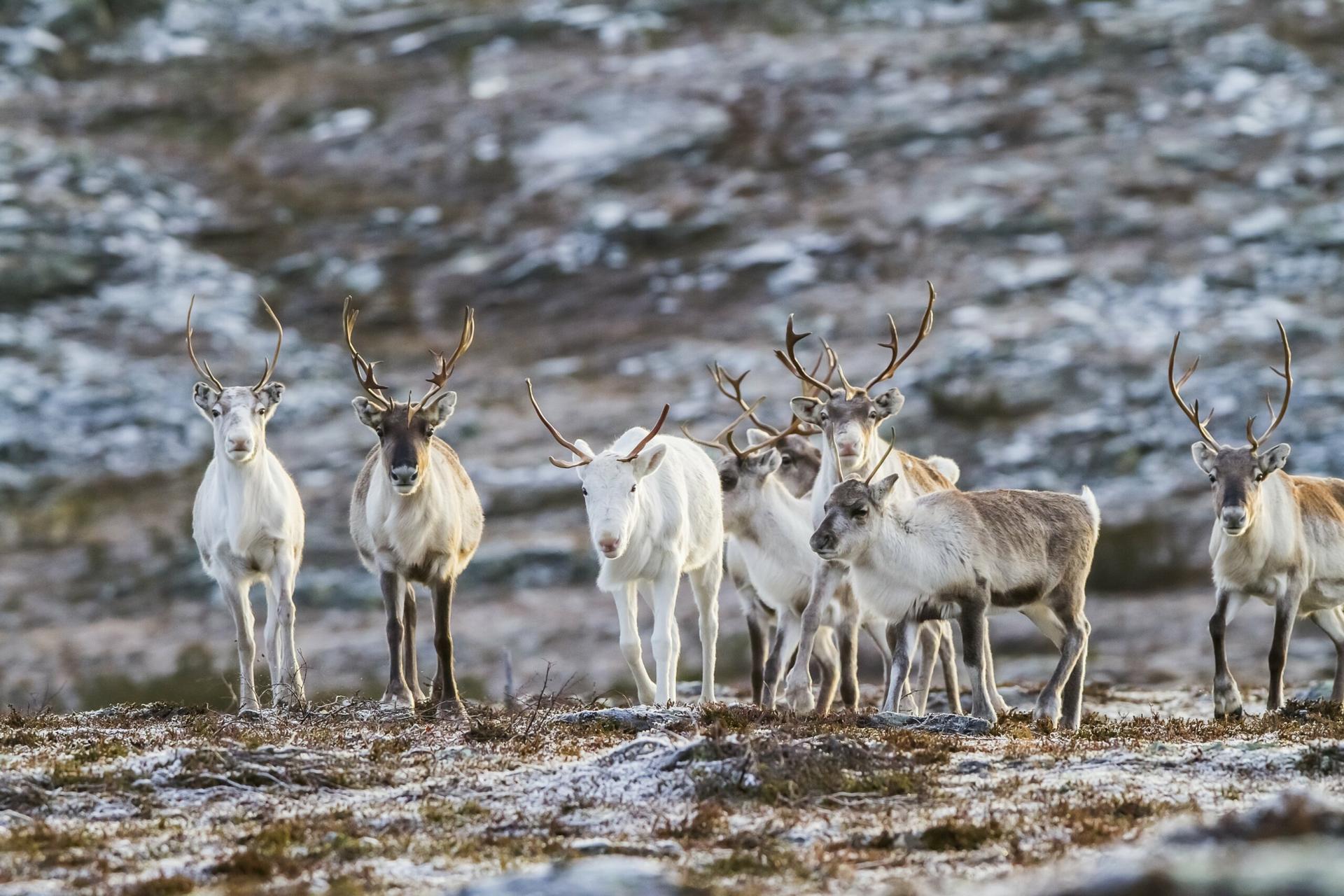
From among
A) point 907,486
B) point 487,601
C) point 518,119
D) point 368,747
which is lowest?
point 487,601

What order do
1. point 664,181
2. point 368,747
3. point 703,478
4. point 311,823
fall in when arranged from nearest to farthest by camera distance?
point 311,823
point 368,747
point 703,478
point 664,181

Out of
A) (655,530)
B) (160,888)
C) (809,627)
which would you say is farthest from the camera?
(655,530)

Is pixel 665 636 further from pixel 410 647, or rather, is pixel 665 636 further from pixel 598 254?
pixel 598 254

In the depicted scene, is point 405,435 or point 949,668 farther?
point 949,668

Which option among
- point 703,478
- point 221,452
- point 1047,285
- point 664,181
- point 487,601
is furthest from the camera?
point 664,181

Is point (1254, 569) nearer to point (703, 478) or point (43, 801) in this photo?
point (703, 478)

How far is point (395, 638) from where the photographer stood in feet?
43.4

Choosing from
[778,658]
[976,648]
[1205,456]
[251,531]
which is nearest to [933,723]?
[976,648]

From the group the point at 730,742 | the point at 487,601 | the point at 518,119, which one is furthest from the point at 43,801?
the point at 518,119

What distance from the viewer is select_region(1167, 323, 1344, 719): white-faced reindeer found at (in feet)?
46.4

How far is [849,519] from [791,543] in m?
2.20

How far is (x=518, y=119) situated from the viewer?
5500cm

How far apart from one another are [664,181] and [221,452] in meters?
37.5

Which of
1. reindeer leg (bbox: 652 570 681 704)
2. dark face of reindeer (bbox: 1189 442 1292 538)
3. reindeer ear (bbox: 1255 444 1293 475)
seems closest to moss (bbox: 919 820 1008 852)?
reindeer leg (bbox: 652 570 681 704)
